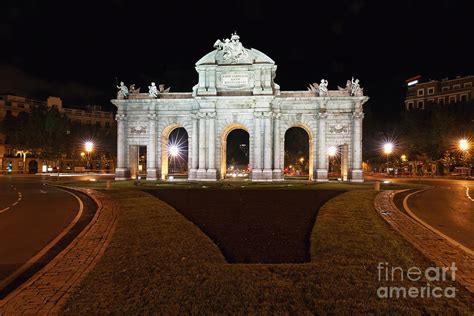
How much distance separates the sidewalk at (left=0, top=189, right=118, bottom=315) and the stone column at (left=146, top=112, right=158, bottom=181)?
109 feet

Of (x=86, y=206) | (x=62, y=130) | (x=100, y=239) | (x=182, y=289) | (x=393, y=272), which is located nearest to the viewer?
(x=182, y=289)

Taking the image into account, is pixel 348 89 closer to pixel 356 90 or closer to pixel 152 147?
pixel 356 90

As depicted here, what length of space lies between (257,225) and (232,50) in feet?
109

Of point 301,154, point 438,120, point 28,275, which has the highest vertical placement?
point 438,120

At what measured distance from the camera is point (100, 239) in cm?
1059

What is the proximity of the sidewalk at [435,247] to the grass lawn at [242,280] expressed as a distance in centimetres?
41

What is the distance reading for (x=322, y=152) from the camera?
42719 millimetres

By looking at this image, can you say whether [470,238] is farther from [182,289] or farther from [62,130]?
[62,130]

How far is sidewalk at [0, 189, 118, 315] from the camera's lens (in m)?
5.86

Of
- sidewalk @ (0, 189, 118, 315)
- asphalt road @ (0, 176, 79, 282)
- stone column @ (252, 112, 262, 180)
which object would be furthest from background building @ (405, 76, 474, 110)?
sidewalk @ (0, 189, 118, 315)

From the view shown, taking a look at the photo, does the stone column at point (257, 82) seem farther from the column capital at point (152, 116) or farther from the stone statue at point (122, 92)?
the stone statue at point (122, 92)

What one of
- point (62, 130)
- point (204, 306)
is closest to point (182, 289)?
point (204, 306)

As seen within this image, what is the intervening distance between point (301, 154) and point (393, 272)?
2985 inches

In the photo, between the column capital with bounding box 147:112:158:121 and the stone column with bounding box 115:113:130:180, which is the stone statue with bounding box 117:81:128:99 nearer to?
the stone column with bounding box 115:113:130:180
